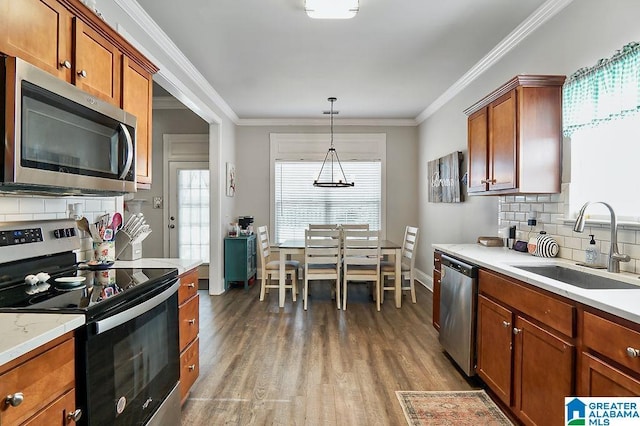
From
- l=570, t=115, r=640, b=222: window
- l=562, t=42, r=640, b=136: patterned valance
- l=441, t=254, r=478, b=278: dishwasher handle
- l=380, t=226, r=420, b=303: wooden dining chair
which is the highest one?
l=562, t=42, r=640, b=136: patterned valance

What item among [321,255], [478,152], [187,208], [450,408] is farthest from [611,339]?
[187,208]

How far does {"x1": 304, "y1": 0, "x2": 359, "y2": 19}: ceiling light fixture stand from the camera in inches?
101

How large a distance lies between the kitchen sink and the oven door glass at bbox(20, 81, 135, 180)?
2.36 meters

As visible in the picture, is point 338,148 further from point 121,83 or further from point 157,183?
point 121,83

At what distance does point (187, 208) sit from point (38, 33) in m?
4.73

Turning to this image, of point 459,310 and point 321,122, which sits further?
point 321,122

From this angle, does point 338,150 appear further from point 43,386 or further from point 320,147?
point 43,386

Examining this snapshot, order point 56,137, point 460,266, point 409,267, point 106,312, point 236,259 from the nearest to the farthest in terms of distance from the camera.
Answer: point 106,312, point 56,137, point 460,266, point 409,267, point 236,259

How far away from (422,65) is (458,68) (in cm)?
41

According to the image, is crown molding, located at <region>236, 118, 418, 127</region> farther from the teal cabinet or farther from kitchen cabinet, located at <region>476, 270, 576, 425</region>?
kitchen cabinet, located at <region>476, 270, 576, 425</region>

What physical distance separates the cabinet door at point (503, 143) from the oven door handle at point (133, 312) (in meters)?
2.27

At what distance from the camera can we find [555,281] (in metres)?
1.82

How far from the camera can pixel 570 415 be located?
1.62 m

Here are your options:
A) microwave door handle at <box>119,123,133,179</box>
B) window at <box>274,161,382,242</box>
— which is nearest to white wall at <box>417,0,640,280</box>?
window at <box>274,161,382,242</box>
